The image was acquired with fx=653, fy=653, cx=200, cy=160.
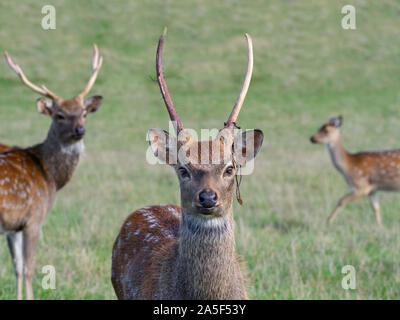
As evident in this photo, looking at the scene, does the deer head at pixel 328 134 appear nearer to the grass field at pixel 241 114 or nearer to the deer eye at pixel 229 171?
the grass field at pixel 241 114

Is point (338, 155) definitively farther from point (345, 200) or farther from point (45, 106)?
point (45, 106)

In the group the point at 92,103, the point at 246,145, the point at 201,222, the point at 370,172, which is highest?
the point at 92,103

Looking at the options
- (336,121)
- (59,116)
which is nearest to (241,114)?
(336,121)

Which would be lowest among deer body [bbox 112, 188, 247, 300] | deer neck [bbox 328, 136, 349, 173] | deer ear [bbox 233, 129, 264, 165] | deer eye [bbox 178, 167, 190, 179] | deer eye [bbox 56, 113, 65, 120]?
deer body [bbox 112, 188, 247, 300]

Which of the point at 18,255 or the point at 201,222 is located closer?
the point at 201,222

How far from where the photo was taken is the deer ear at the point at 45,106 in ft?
20.9

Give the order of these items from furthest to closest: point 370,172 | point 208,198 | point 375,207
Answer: point 370,172 → point 375,207 → point 208,198

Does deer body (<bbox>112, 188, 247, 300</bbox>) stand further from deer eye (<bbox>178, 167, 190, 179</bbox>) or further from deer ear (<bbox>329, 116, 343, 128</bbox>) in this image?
deer ear (<bbox>329, 116, 343, 128</bbox>)

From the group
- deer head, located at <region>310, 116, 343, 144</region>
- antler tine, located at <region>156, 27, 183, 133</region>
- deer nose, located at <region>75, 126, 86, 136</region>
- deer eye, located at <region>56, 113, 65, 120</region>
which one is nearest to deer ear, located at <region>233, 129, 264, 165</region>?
antler tine, located at <region>156, 27, 183, 133</region>

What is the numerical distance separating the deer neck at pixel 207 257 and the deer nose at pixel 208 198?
0.19m

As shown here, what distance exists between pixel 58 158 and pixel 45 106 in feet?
2.12

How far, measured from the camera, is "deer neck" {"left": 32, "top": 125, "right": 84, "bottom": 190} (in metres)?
6.08

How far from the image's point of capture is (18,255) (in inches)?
211

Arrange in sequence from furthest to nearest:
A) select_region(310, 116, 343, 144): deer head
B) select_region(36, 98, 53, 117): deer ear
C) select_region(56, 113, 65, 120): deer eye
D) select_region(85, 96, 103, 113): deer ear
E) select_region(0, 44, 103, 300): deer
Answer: select_region(310, 116, 343, 144): deer head → select_region(85, 96, 103, 113): deer ear → select_region(36, 98, 53, 117): deer ear → select_region(56, 113, 65, 120): deer eye → select_region(0, 44, 103, 300): deer
